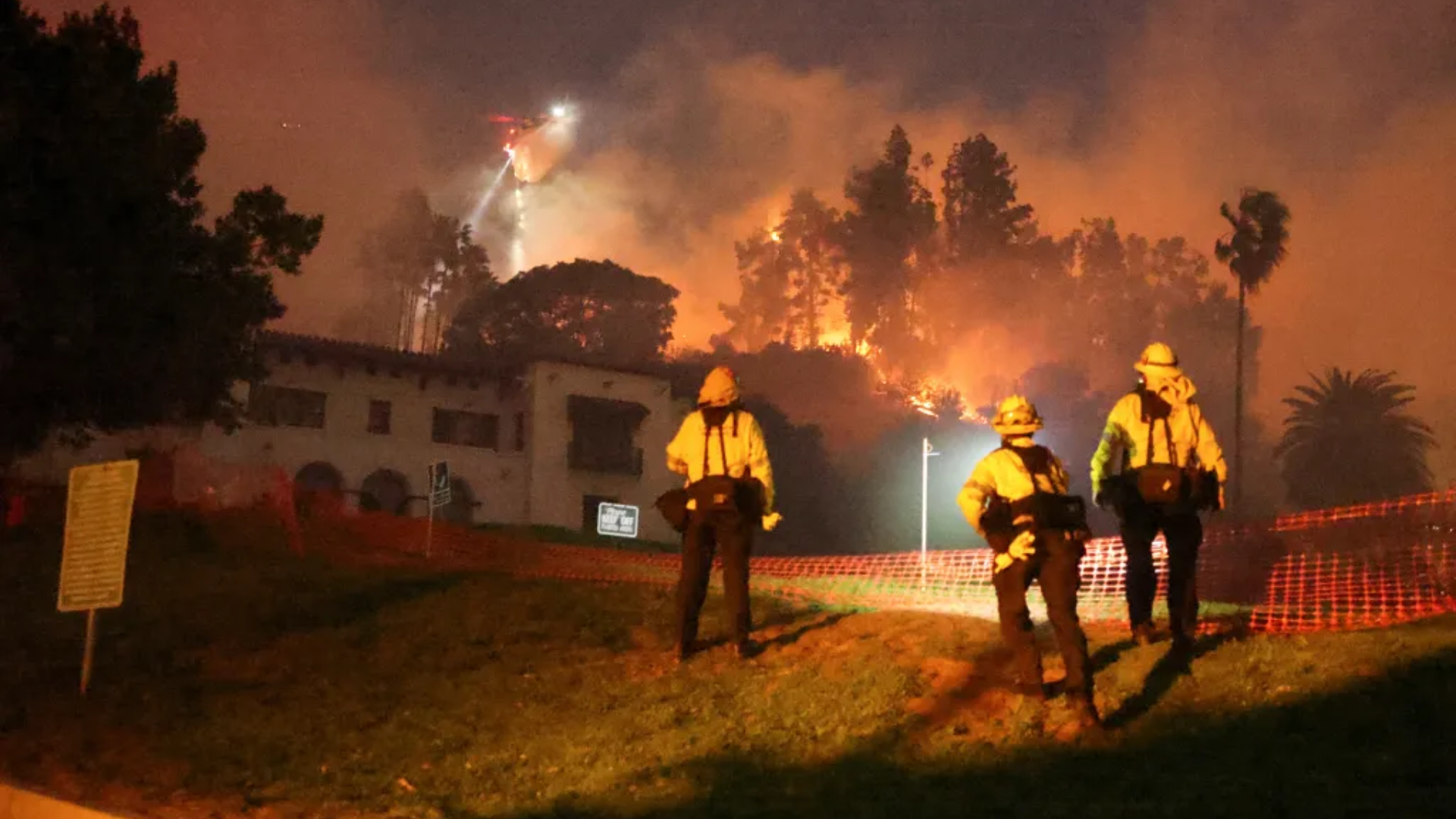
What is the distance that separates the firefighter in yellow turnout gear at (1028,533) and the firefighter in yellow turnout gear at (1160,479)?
980mm

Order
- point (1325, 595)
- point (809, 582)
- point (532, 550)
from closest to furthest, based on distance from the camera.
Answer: point (1325, 595), point (809, 582), point (532, 550)

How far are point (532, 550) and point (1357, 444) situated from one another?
4412 centimetres

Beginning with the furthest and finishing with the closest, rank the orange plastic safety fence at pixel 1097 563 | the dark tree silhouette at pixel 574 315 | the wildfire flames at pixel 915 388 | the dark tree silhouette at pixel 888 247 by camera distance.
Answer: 1. the dark tree silhouette at pixel 888 247
2. the wildfire flames at pixel 915 388
3. the dark tree silhouette at pixel 574 315
4. the orange plastic safety fence at pixel 1097 563

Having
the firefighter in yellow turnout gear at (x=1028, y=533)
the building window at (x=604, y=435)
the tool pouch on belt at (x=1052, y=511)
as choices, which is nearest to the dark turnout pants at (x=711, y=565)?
the firefighter in yellow turnout gear at (x=1028, y=533)

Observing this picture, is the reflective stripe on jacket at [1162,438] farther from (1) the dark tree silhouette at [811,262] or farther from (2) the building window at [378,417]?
(1) the dark tree silhouette at [811,262]

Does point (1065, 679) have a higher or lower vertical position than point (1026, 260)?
lower

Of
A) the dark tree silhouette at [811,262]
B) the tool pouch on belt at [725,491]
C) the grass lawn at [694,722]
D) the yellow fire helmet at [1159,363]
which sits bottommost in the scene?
the grass lawn at [694,722]

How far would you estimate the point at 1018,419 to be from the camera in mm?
6570

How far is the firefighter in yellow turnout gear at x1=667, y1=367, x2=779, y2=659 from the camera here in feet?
26.4

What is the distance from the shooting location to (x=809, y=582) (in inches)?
666

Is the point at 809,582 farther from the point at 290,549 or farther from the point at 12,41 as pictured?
the point at 12,41

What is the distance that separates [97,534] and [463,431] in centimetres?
3455

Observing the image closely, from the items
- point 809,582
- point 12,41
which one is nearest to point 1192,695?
point 809,582

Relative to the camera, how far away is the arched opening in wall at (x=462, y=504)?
41.8 meters
